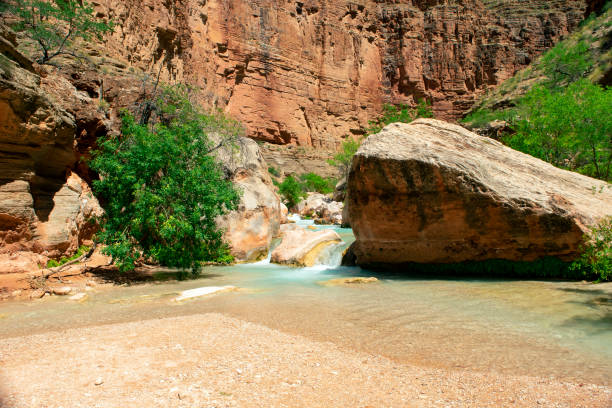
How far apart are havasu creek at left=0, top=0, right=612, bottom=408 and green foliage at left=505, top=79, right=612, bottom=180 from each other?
0.42ft

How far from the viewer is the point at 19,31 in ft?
50.0

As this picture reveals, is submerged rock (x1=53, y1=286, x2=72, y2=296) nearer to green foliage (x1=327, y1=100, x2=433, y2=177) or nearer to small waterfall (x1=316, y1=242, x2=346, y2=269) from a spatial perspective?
small waterfall (x1=316, y1=242, x2=346, y2=269)

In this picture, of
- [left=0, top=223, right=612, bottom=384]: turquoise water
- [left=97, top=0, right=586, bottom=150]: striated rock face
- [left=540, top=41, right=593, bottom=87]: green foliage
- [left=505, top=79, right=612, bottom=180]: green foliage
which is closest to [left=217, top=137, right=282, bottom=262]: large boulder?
[left=0, top=223, right=612, bottom=384]: turquoise water

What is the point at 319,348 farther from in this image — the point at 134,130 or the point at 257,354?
the point at 134,130

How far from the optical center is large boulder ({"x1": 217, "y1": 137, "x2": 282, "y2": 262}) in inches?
534

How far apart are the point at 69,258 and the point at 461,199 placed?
10.1 m

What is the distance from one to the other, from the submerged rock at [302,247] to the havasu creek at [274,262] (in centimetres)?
8

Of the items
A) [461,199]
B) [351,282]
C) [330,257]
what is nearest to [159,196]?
[351,282]

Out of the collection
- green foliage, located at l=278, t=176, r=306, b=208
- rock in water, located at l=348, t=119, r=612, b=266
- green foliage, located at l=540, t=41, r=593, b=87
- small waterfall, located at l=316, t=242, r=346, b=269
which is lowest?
small waterfall, located at l=316, t=242, r=346, b=269

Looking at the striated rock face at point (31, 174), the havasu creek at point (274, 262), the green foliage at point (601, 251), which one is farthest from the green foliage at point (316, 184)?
the green foliage at point (601, 251)

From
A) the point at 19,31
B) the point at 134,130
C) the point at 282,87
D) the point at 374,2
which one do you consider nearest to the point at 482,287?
the point at 134,130

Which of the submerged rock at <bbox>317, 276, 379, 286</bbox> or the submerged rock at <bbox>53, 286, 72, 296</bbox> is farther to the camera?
the submerged rock at <bbox>317, 276, 379, 286</bbox>

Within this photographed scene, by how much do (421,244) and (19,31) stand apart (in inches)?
707

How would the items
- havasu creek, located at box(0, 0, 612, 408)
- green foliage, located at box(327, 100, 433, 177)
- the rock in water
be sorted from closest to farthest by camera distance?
havasu creek, located at box(0, 0, 612, 408) → the rock in water → green foliage, located at box(327, 100, 433, 177)
